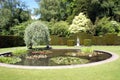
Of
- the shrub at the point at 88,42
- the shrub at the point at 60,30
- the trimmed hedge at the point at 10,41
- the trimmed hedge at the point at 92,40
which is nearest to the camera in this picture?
the shrub at the point at 88,42

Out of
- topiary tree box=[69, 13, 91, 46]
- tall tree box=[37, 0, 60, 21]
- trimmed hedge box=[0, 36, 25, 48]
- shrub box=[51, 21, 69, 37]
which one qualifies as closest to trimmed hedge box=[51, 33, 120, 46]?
shrub box=[51, 21, 69, 37]

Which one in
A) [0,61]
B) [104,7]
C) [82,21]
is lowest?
[0,61]

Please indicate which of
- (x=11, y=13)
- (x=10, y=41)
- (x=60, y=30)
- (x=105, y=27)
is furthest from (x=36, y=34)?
(x=11, y=13)

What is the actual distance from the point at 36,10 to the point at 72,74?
Result: 1421 inches

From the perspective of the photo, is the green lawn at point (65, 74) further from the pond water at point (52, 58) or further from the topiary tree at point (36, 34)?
the topiary tree at point (36, 34)

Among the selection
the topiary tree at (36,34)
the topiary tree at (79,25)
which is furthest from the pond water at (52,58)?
the topiary tree at (79,25)

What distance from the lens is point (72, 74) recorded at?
28.8ft

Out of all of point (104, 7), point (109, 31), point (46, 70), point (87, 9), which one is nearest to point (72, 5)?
point (87, 9)

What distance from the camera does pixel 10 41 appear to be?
26.7 m

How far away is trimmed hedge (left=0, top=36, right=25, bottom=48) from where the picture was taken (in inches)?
1006

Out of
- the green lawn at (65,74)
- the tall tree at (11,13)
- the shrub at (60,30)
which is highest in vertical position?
the tall tree at (11,13)

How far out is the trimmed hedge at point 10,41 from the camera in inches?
1006

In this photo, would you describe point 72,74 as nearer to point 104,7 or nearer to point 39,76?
point 39,76

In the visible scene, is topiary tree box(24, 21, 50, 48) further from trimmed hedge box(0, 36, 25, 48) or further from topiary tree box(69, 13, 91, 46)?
topiary tree box(69, 13, 91, 46)
